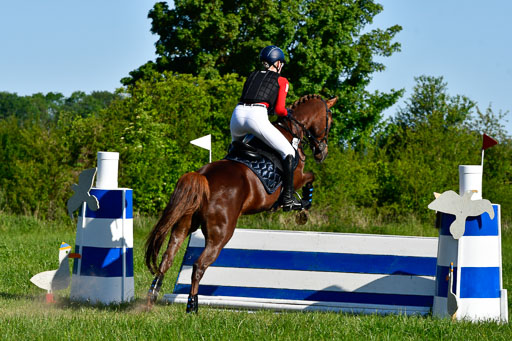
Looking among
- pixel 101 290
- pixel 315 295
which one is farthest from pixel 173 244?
pixel 315 295

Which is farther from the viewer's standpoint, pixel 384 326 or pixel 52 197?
pixel 52 197

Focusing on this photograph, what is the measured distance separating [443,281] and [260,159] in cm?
214

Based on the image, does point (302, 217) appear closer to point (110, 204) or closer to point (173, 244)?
point (173, 244)

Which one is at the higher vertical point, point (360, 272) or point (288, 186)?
point (288, 186)

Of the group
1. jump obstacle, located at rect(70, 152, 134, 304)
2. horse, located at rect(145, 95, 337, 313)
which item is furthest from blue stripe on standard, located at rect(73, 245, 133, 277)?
horse, located at rect(145, 95, 337, 313)

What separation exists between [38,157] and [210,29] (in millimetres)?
16385

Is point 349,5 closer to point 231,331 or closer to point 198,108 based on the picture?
point 198,108

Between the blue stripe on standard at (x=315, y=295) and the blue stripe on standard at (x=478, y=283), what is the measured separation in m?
0.67

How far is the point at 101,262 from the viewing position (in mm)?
7223

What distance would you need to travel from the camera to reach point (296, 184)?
7746 millimetres

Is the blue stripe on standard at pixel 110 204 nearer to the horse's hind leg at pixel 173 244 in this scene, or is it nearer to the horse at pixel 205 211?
the horse at pixel 205 211

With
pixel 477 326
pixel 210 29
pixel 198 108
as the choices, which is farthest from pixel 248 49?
pixel 477 326

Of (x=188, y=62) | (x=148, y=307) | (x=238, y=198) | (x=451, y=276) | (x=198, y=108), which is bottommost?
(x=148, y=307)

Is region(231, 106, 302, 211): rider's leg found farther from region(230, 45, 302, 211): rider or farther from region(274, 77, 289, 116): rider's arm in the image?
region(274, 77, 289, 116): rider's arm
